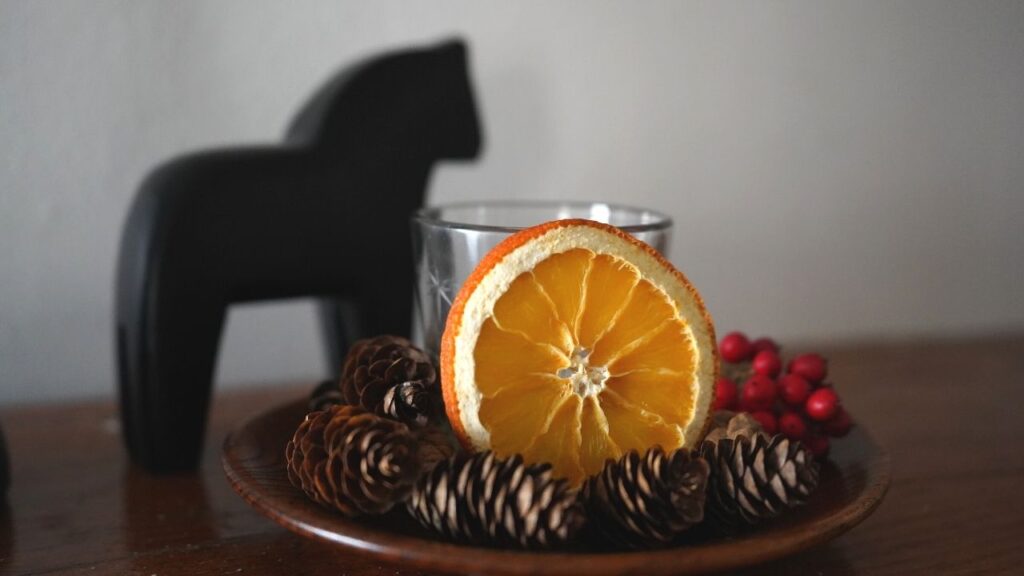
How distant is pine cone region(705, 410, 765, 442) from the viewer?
1.58ft

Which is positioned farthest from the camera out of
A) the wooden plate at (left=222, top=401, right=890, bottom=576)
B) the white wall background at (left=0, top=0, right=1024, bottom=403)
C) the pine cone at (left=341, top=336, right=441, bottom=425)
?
the white wall background at (left=0, top=0, right=1024, bottom=403)

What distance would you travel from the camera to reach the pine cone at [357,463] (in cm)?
40

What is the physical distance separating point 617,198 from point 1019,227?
1.99ft

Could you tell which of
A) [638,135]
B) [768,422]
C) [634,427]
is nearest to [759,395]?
[768,422]

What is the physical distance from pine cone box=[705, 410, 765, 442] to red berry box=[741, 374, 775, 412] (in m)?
0.03

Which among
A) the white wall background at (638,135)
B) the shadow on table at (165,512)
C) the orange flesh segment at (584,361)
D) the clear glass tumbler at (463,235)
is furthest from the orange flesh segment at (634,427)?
the white wall background at (638,135)

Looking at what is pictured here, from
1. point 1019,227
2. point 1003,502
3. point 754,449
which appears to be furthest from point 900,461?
point 1019,227

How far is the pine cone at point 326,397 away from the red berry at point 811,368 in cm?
29

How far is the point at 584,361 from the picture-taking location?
45 cm

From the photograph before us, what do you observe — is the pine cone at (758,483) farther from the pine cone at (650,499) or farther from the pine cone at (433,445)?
the pine cone at (433,445)

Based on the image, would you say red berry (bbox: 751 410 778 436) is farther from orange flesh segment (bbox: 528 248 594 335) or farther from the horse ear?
the horse ear

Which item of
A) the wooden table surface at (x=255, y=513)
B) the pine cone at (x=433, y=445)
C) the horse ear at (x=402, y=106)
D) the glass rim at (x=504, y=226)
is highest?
the horse ear at (x=402, y=106)

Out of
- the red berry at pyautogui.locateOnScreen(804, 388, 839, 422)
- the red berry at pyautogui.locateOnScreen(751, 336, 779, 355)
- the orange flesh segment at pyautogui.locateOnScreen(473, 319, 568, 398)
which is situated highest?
the orange flesh segment at pyautogui.locateOnScreen(473, 319, 568, 398)

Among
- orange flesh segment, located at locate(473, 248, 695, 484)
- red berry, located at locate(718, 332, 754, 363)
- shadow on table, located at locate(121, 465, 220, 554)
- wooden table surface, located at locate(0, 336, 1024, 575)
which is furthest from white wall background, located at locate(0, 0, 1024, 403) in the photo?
orange flesh segment, located at locate(473, 248, 695, 484)
